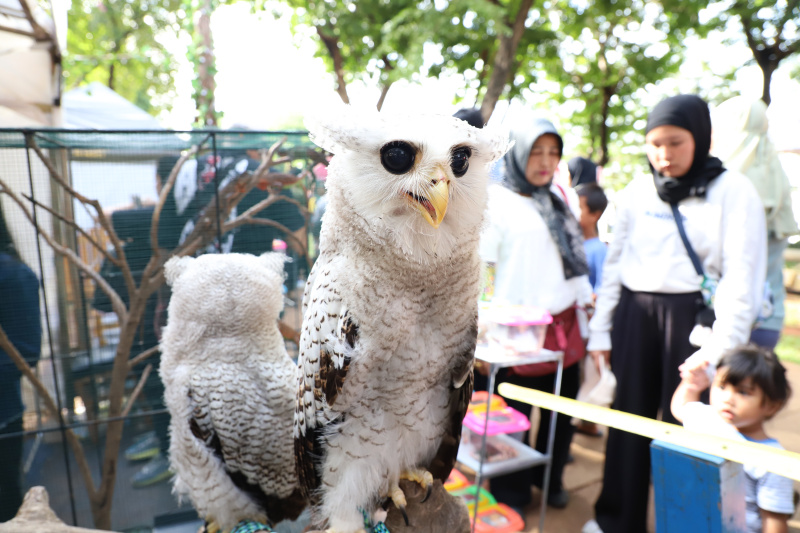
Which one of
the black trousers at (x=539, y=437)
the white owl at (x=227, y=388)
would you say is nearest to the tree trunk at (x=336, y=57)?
the black trousers at (x=539, y=437)

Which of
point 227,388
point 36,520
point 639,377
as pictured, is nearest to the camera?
point 36,520

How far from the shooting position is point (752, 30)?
807 cm

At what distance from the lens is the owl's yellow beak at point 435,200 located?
3.43 ft

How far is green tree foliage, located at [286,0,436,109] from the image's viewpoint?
233 inches

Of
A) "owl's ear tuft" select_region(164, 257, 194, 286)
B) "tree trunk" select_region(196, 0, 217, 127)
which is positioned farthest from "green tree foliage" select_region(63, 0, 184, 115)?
"owl's ear tuft" select_region(164, 257, 194, 286)

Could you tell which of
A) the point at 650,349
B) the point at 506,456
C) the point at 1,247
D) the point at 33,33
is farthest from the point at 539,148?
the point at 33,33

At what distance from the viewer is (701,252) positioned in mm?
2328

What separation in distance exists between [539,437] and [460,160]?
270 centimetres

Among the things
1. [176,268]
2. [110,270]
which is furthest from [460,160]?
[110,270]

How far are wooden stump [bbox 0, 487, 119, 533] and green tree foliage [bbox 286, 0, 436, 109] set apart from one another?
544 centimetres

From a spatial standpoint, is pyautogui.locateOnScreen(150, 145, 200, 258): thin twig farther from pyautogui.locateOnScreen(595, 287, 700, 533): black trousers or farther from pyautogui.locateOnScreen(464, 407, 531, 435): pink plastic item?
pyautogui.locateOnScreen(595, 287, 700, 533): black trousers

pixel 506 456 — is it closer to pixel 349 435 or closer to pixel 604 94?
pixel 349 435

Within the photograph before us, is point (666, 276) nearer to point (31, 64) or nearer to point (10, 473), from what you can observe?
point (10, 473)

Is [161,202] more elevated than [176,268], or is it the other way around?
[161,202]
